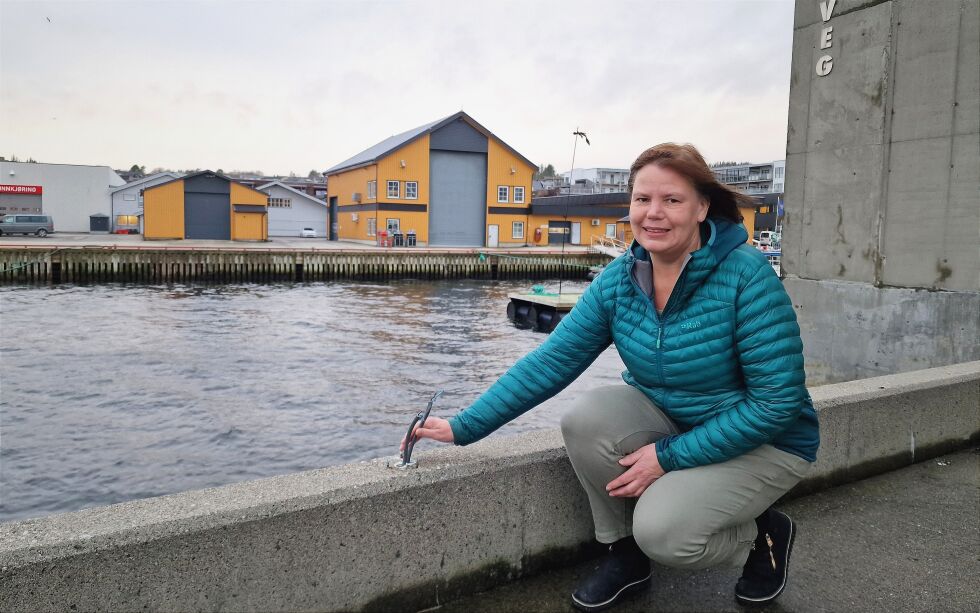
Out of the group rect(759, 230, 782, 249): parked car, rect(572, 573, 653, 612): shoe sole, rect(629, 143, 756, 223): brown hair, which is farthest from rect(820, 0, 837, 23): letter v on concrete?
rect(759, 230, 782, 249): parked car

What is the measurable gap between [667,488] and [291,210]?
5523cm

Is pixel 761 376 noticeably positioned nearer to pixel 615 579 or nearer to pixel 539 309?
pixel 615 579

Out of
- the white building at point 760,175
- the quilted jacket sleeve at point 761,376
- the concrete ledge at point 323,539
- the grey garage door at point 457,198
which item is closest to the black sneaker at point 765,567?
the quilted jacket sleeve at point 761,376

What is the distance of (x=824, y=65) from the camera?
23.3ft

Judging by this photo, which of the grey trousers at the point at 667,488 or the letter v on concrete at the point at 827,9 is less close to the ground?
the letter v on concrete at the point at 827,9

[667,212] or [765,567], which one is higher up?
[667,212]

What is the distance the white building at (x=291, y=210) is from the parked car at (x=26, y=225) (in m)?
14.3

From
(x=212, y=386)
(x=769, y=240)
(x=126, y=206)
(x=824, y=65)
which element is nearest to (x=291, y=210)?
(x=126, y=206)

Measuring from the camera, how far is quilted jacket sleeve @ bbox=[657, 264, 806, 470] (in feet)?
6.76

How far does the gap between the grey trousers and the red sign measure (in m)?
61.2

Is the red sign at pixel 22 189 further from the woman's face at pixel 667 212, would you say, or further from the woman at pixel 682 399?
the woman's face at pixel 667 212

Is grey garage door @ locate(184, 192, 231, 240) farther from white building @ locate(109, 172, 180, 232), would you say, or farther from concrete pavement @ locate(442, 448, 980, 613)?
concrete pavement @ locate(442, 448, 980, 613)

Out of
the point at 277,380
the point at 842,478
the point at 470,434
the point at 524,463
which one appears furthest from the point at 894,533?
the point at 277,380

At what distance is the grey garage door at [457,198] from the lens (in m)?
44.0
